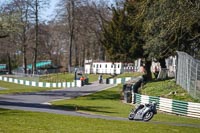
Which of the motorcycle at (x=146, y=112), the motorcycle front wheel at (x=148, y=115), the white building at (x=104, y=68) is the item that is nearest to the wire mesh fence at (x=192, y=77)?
the motorcycle at (x=146, y=112)

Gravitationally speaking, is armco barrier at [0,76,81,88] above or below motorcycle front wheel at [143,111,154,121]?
below

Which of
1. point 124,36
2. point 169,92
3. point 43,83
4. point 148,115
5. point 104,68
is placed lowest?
point 43,83

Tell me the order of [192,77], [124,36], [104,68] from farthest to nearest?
[104,68] → [124,36] → [192,77]

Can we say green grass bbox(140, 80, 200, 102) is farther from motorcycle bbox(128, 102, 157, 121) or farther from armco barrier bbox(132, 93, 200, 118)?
motorcycle bbox(128, 102, 157, 121)

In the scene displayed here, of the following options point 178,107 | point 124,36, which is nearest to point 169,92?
point 178,107

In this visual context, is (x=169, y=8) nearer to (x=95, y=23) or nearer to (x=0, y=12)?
(x=0, y=12)

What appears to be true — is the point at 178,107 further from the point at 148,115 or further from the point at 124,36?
the point at 124,36

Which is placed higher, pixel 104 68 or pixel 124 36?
pixel 124 36

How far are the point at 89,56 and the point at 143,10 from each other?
90302mm

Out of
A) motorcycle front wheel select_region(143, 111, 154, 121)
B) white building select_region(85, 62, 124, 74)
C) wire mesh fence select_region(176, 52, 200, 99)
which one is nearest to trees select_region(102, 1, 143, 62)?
wire mesh fence select_region(176, 52, 200, 99)

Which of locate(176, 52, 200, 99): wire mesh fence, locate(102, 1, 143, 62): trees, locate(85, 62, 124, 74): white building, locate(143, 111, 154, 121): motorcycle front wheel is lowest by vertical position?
locate(85, 62, 124, 74): white building

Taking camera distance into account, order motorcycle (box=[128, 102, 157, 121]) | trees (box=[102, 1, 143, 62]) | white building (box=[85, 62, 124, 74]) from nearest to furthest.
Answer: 1. motorcycle (box=[128, 102, 157, 121])
2. trees (box=[102, 1, 143, 62])
3. white building (box=[85, 62, 124, 74])

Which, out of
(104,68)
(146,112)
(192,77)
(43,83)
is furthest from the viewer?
(104,68)

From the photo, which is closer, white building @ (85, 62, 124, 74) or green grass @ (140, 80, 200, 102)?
green grass @ (140, 80, 200, 102)
